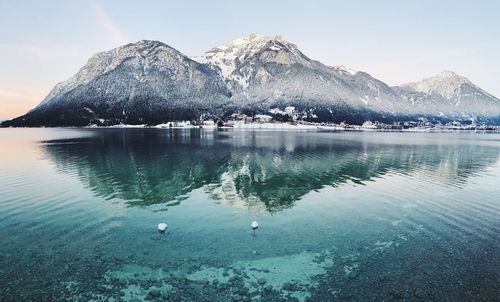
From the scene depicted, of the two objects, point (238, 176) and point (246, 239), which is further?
point (238, 176)

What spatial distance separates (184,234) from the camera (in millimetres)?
30094

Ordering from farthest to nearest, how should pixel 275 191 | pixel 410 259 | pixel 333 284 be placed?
pixel 275 191
pixel 410 259
pixel 333 284

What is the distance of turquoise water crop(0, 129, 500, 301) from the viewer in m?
20.5

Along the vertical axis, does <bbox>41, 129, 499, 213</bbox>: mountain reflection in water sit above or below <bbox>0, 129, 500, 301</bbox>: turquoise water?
above

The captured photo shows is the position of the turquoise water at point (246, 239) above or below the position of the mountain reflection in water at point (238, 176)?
below

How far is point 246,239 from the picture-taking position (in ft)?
95.3

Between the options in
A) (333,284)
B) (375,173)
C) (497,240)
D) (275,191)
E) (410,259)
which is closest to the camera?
(333,284)

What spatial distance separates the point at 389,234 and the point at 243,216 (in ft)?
52.4

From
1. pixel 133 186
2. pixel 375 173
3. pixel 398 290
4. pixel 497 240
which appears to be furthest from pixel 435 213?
pixel 133 186

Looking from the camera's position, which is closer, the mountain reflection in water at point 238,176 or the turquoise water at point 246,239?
the turquoise water at point 246,239

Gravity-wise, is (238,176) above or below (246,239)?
above

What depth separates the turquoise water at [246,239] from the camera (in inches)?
807

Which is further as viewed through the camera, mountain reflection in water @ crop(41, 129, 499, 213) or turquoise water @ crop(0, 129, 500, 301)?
mountain reflection in water @ crop(41, 129, 499, 213)

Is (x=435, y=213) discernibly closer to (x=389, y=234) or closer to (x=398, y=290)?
(x=389, y=234)
